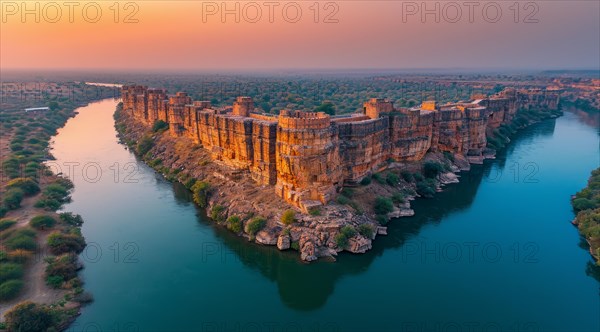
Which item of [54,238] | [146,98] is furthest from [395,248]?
[146,98]

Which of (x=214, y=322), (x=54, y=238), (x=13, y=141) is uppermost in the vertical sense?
(x=13, y=141)

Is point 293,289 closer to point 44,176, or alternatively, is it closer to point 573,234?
point 573,234

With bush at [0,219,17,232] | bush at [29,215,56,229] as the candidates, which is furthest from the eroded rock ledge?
bush at [0,219,17,232]

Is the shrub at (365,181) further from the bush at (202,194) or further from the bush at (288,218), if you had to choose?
the bush at (202,194)

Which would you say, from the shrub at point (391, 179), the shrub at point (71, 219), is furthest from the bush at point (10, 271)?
the shrub at point (391, 179)

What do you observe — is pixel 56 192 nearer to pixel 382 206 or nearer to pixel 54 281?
pixel 54 281

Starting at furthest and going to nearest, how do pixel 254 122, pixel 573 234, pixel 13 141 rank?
1. pixel 13 141
2. pixel 254 122
3. pixel 573 234

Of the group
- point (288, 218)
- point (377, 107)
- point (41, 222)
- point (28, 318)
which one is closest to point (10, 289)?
point (28, 318)

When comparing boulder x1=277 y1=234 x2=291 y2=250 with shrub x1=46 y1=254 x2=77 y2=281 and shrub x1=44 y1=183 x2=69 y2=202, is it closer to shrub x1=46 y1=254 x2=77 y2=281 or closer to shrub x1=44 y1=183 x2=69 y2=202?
shrub x1=46 y1=254 x2=77 y2=281
